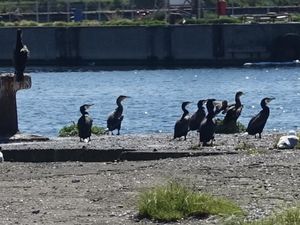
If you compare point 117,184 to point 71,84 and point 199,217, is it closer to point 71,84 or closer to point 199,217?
point 199,217

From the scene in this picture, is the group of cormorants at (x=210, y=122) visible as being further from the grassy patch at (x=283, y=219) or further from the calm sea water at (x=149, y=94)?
the grassy patch at (x=283, y=219)

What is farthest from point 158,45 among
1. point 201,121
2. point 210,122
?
point 210,122

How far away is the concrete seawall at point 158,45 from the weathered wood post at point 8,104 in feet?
175

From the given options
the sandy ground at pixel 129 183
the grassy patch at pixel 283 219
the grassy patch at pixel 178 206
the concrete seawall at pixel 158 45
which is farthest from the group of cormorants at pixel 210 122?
the concrete seawall at pixel 158 45

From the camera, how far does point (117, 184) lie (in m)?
17.5

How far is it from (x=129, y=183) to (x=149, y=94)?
41.8 metres

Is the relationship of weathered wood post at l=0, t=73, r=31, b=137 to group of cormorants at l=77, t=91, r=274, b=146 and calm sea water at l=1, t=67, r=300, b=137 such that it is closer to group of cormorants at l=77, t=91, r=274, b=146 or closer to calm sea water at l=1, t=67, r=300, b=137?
group of cormorants at l=77, t=91, r=274, b=146

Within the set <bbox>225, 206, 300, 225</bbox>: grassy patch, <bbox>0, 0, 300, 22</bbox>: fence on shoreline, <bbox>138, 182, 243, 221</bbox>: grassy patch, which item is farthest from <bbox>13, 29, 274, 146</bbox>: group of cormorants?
<bbox>0, 0, 300, 22</bbox>: fence on shoreline

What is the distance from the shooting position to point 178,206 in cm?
1463

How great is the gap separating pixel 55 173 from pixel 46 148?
13.3ft

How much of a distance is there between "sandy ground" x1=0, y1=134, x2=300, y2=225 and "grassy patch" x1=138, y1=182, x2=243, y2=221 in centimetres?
14

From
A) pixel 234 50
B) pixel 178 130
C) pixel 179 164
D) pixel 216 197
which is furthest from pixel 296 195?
pixel 234 50

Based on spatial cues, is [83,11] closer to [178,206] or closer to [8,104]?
[8,104]

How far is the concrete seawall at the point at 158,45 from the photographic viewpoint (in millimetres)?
79500
